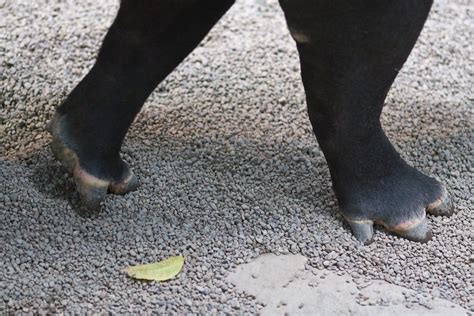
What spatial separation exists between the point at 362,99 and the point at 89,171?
0.63m

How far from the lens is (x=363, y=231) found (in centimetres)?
230

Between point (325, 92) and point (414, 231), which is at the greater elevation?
point (325, 92)

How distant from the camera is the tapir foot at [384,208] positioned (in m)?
2.29

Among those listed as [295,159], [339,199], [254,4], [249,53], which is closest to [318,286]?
[339,199]

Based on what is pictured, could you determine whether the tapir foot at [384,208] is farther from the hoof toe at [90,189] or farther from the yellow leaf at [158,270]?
the hoof toe at [90,189]

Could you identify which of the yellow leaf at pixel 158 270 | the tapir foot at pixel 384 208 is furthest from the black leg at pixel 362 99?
the yellow leaf at pixel 158 270

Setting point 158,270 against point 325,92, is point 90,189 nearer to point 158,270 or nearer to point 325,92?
point 158,270

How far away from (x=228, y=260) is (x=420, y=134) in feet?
2.30

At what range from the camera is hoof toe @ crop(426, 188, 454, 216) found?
2357 mm

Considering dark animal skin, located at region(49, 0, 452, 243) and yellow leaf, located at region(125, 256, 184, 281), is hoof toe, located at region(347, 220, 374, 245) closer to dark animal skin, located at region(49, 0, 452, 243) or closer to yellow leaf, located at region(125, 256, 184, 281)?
dark animal skin, located at region(49, 0, 452, 243)

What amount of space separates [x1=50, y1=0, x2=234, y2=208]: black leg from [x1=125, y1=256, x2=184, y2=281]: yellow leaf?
0.73 ft

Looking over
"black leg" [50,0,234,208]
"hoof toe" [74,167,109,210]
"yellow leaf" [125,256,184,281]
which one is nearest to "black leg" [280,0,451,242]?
"black leg" [50,0,234,208]

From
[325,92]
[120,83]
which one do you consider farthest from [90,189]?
[325,92]

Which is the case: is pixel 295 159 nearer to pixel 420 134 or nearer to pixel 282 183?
pixel 282 183
